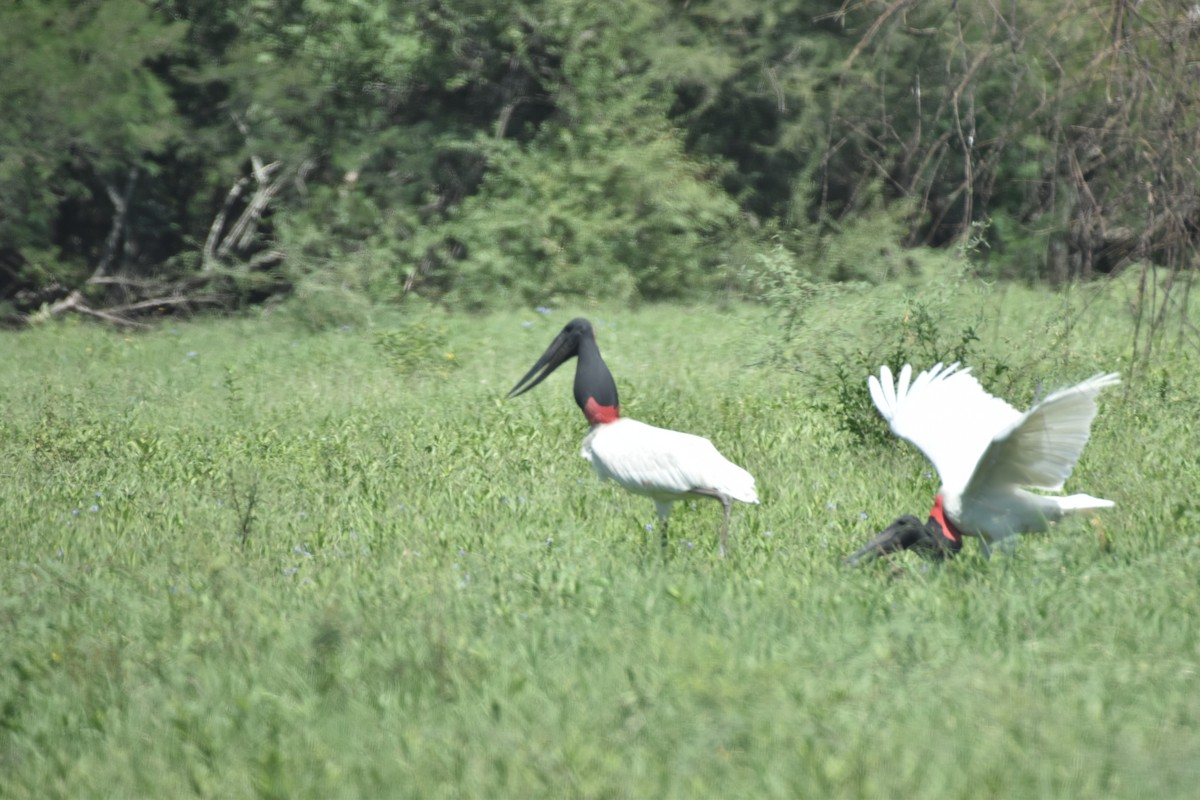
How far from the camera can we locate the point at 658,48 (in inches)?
704

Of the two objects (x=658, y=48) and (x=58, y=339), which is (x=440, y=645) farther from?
(x=658, y=48)

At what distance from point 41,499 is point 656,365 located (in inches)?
205

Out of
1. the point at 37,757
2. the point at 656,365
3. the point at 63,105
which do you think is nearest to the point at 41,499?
the point at 37,757

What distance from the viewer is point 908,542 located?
4.79m

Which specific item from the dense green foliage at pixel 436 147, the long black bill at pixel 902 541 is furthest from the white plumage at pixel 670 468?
the dense green foliage at pixel 436 147

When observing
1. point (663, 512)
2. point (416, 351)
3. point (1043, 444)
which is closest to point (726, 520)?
point (663, 512)

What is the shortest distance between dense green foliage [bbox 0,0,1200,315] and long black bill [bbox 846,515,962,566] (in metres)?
10.2

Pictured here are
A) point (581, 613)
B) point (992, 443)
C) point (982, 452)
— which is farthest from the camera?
point (982, 452)

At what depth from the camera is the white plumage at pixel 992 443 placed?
4.30 metres

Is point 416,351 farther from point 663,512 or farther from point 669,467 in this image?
point 669,467

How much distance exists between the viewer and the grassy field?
3.13 m

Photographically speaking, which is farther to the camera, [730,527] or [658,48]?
[658,48]

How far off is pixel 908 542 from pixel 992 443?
0.57 m

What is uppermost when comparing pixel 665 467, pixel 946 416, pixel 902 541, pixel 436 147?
pixel 946 416
